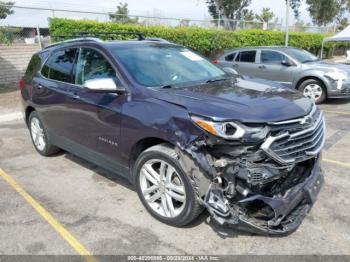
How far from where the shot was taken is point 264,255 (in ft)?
9.91

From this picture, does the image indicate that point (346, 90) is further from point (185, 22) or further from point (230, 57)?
point (185, 22)

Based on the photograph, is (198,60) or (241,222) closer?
(241,222)

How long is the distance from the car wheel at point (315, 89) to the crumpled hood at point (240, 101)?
19.9 ft

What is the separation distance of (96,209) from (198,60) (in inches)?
89.5

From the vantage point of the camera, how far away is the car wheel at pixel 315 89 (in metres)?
9.38

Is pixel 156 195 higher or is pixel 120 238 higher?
pixel 156 195

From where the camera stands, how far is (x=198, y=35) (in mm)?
16188

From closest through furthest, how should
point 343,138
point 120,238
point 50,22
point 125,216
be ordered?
1. point 120,238
2. point 125,216
3. point 343,138
4. point 50,22

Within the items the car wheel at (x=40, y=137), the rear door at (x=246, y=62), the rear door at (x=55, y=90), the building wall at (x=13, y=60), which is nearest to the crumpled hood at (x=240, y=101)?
the rear door at (x=55, y=90)

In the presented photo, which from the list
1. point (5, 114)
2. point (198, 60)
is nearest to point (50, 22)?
point (5, 114)

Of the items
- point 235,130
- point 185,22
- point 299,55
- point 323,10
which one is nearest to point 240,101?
point 235,130

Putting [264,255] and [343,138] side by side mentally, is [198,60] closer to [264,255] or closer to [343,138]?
[264,255]

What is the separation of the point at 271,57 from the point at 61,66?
283 inches

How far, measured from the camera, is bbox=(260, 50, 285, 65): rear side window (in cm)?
1017
